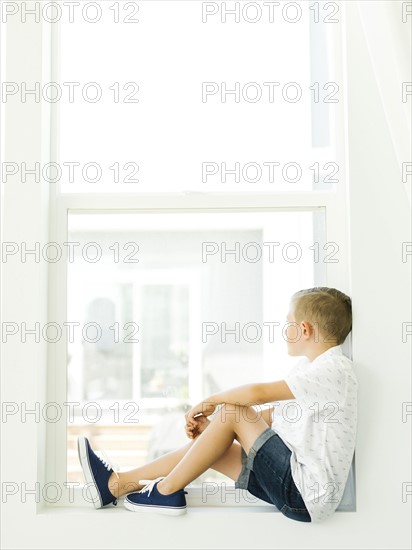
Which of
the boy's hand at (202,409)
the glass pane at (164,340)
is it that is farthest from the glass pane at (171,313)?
the boy's hand at (202,409)

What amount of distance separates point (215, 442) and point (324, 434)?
30 cm

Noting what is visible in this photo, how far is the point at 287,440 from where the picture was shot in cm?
203

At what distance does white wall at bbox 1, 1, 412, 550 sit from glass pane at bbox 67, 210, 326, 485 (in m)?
0.13

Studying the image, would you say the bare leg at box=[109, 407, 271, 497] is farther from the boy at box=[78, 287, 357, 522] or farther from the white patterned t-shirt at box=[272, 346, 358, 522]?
the white patterned t-shirt at box=[272, 346, 358, 522]

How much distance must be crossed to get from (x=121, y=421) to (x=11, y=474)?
341 millimetres

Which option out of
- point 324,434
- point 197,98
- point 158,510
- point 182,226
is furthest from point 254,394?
point 197,98

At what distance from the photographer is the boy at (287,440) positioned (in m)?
1.97

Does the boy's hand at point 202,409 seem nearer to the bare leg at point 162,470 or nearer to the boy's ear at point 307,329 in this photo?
the bare leg at point 162,470

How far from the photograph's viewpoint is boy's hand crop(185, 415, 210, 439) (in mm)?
2105

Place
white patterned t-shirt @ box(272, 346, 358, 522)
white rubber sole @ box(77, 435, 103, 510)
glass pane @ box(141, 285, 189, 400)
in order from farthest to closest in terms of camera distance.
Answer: glass pane @ box(141, 285, 189, 400), white rubber sole @ box(77, 435, 103, 510), white patterned t-shirt @ box(272, 346, 358, 522)

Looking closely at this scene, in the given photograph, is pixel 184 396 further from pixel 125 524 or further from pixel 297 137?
pixel 297 137

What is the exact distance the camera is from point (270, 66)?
2234 millimetres

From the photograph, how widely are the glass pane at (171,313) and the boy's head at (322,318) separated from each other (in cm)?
9

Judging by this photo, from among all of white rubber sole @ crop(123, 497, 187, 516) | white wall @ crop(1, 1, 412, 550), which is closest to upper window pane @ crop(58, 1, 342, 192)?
white wall @ crop(1, 1, 412, 550)
